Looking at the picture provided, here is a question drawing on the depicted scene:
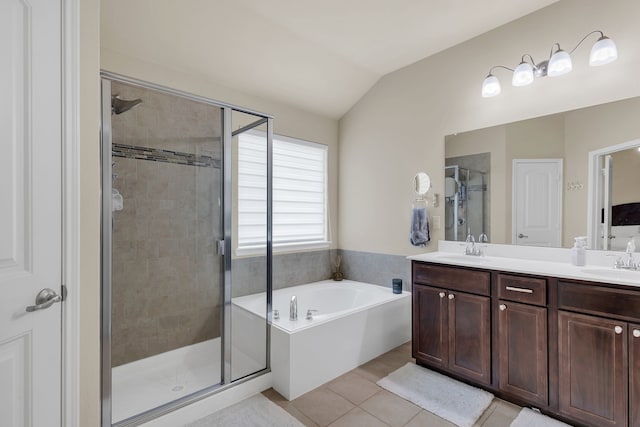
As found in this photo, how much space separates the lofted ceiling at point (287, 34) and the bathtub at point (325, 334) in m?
1.98

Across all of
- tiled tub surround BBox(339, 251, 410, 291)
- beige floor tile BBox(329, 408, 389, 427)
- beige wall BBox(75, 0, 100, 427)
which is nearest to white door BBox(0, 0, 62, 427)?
beige wall BBox(75, 0, 100, 427)

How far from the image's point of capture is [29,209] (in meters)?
1.12

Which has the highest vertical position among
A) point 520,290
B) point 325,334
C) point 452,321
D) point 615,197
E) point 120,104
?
point 120,104

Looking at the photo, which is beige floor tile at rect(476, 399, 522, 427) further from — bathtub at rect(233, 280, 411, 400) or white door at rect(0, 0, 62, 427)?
white door at rect(0, 0, 62, 427)

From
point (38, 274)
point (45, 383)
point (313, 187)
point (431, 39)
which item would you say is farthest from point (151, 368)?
point (431, 39)

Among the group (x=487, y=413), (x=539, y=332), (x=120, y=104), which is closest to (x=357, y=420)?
(x=487, y=413)

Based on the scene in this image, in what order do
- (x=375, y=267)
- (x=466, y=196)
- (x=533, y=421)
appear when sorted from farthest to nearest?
1. (x=375, y=267)
2. (x=466, y=196)
3. (x=533, y=421)

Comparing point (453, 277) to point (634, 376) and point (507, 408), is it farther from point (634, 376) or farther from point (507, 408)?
point (634, 376)

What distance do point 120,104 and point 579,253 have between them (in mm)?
3163

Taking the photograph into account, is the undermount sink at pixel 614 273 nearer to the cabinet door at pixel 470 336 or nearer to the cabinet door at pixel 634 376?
the cabinet door at pixel 634 376

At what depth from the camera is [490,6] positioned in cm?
230

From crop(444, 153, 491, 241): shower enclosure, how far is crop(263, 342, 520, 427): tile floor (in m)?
1.33

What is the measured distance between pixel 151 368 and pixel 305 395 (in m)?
1.24

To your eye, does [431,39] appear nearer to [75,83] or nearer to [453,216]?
[453,216]
